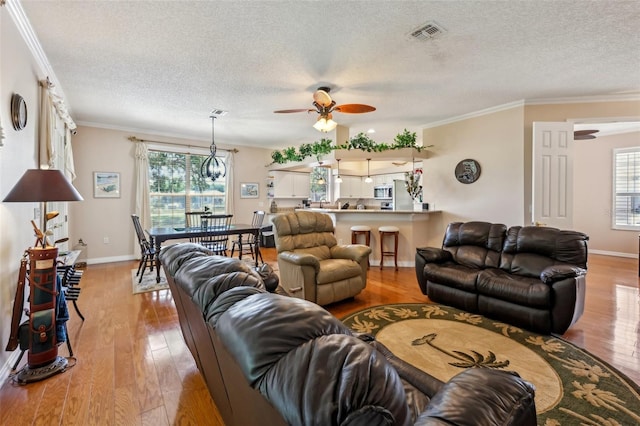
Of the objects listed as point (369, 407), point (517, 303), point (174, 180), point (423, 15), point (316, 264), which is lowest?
point (517, 303)

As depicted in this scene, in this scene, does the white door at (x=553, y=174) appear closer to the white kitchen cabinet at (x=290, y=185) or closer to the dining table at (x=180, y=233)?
the dining table at (x=180, y=233)

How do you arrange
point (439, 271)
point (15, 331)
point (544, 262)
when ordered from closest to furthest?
1. point (15, 331)
2. point (544, 262)
3. point (439, 271)

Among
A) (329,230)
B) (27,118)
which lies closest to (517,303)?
(329,230)

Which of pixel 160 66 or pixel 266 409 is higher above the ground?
pixel 160 66

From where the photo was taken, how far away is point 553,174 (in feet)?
13.6

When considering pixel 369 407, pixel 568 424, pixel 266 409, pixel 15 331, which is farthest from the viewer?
pixel 15 331

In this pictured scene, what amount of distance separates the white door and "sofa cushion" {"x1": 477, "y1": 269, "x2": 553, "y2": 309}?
67.3 inches

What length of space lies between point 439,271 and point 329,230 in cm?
153

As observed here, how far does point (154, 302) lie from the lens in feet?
11.4

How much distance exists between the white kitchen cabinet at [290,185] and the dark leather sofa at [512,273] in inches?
198

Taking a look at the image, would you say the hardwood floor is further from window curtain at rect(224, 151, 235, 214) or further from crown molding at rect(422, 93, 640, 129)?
window curtain at rect(224, 151, 235, 214)

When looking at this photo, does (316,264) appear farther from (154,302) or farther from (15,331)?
(15,331)

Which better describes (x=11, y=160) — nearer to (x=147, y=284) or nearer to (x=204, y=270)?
(x=204, y=270)

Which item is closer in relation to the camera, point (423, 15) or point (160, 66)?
point (423, 15)
